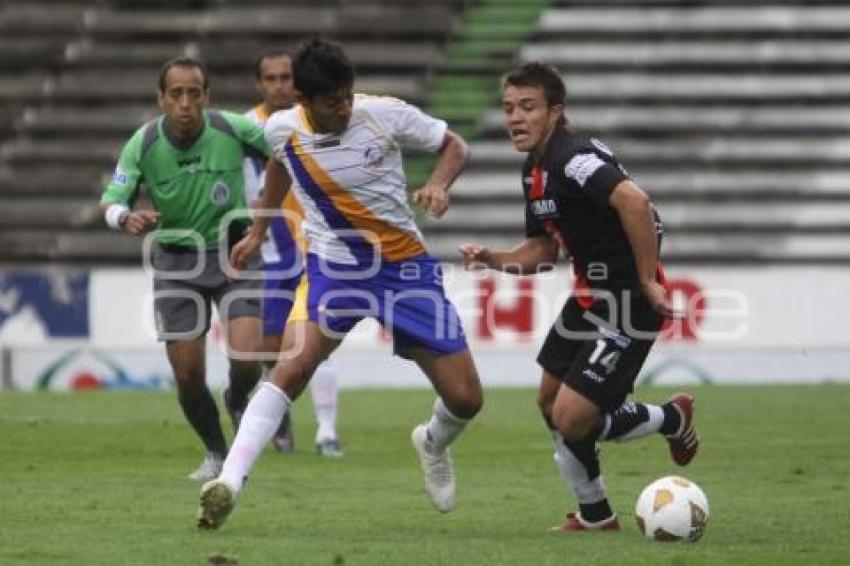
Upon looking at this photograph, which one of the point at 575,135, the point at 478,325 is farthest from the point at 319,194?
the point at 478,325

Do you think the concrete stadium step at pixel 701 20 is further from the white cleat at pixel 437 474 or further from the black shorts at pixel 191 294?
the white cleat at pixel 437 474

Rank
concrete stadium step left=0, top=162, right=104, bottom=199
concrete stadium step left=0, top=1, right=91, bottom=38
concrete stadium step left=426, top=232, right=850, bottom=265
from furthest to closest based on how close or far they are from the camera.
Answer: concrete stadium step left=0, top=1, right=91, bottom=38, concrete stadium step left=0, top=162, right=104, bottom=199, concrete stadium step left=426, top=232, right=850, bottom=265

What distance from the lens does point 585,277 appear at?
375 inches

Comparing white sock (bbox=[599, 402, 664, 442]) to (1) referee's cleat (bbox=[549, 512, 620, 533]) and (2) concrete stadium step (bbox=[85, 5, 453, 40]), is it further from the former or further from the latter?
(2) concrete stadium step (bbox=[85, 5, 453, 40])

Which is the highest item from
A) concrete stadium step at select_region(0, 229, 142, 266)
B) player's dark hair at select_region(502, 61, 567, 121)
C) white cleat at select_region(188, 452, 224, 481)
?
player's dark hair at select_region(502, 61, 567, 121)

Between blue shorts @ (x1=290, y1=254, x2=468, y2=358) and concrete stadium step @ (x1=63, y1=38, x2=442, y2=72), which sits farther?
concrete stadium step @ (x1=63, y1=38, x2=442, y2=72)

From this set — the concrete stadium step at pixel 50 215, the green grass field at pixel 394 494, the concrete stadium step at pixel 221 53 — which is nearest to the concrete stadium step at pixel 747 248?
the concrete stadium step at pixel 221 53

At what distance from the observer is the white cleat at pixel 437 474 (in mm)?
9875

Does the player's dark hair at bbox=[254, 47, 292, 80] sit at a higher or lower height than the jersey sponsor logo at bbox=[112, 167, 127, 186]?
higher

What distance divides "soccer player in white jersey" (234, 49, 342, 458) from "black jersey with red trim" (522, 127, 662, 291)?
396 centimetres

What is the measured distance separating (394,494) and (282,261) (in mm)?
3159

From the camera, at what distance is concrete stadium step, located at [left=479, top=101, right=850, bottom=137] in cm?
2892

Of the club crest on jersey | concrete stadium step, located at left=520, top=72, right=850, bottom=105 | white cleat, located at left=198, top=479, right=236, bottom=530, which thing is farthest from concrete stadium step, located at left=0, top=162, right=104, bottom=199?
white cleat, located at left=198, top=479, right=236, bottom=530

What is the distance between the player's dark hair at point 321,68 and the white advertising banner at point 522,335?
12.8m
